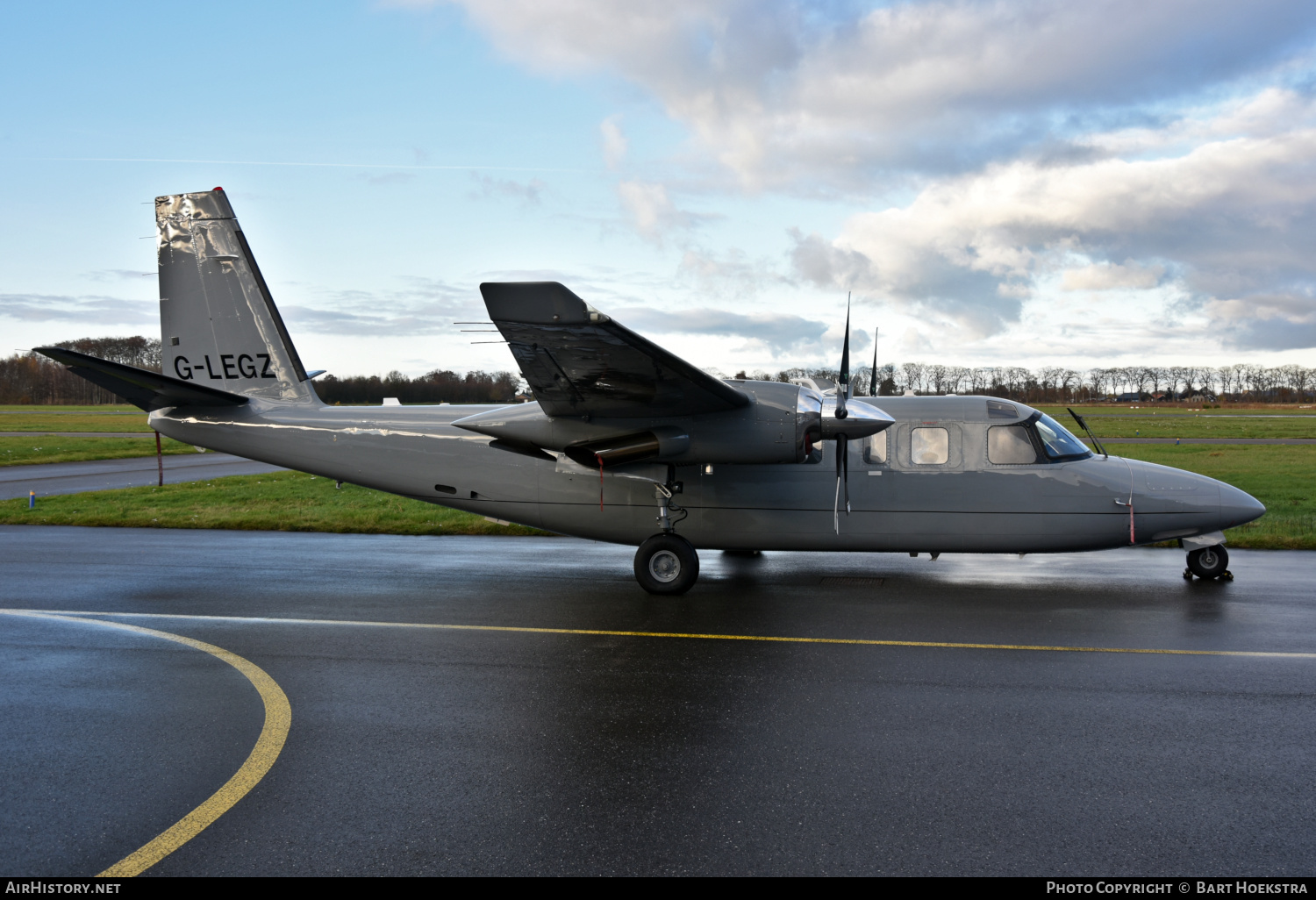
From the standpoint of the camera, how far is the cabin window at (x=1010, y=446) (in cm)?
1029

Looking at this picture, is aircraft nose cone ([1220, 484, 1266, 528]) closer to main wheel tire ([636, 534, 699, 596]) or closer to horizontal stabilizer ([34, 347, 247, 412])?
main wheel tire ([636, 534, 699, 596])

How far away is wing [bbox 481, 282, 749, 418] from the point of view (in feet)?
25.0

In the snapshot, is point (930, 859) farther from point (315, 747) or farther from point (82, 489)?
point (82, 489)

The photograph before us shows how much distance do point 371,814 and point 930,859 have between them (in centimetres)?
280

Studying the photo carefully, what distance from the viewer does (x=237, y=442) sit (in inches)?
446

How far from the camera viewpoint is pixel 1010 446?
34.0 ft

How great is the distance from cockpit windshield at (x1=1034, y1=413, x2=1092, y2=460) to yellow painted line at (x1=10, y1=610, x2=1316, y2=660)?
3535 mm

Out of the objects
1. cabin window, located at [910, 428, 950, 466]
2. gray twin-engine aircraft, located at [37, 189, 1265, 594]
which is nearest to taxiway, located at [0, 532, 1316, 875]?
gray twin-engine aircraft, located at [37, 189, 1265, 594]

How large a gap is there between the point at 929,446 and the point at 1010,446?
0.99 meters

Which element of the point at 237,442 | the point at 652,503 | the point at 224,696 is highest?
the point at 237,442

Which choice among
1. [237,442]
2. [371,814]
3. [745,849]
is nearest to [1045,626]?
[745,849]

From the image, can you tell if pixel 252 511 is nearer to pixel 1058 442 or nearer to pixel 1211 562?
pixel 1058 442

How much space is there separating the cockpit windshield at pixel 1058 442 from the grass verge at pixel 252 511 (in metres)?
9.26

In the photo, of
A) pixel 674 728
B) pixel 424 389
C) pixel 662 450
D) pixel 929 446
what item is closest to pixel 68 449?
pixel 424 389
